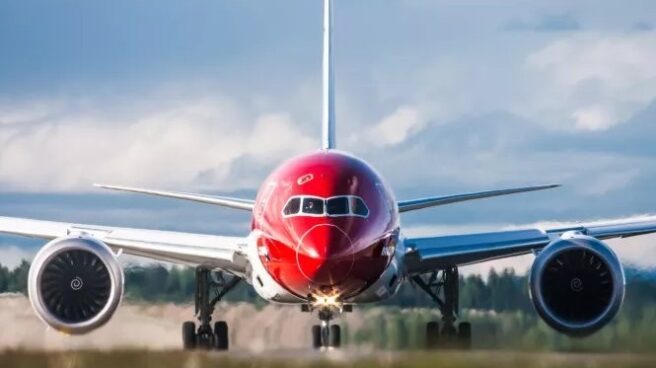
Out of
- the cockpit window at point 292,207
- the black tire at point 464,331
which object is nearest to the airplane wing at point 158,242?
the cockpit window at point 292,207

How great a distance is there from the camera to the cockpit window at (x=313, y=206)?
2775 centimetres

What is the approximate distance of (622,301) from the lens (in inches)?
1186

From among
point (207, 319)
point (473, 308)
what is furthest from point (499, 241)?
point (207, 319)

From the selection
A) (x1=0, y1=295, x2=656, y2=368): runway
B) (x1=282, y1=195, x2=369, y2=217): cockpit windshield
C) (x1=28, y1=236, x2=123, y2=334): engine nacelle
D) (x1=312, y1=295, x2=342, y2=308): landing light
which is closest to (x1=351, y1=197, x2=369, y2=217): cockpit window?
(x1=282, y1=195, x2=369, y2=217): cockpit windshield

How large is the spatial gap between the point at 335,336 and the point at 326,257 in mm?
4200

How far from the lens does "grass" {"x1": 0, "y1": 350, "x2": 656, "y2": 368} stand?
66.6 ft

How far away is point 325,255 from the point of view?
27.3m

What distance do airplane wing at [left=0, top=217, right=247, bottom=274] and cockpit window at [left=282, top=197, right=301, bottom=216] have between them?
9.45 ft

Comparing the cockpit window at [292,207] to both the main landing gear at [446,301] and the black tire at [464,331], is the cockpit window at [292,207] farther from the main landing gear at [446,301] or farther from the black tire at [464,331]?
the black tire at [464,331]

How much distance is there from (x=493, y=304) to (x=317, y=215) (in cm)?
649

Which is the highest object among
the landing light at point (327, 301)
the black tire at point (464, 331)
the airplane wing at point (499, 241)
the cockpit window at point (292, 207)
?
the airplane wing at point (499, 241)

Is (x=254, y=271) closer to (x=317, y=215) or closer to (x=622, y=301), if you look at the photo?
(x=317, y=215)

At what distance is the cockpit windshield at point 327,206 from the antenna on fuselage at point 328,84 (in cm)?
719

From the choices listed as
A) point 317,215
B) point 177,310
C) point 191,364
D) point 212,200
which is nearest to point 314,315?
point 177,310
